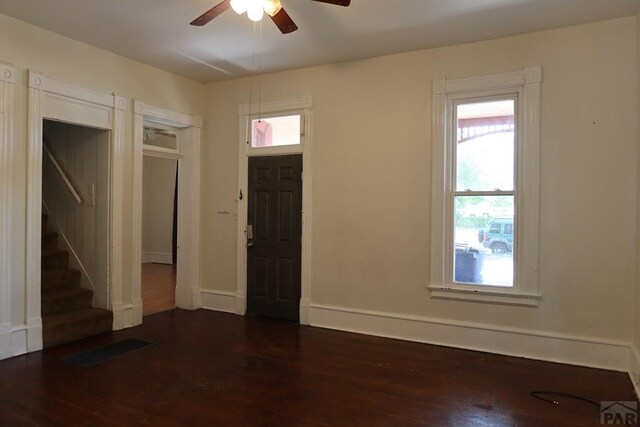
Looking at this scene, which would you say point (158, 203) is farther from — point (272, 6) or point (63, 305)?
point (272, 6)

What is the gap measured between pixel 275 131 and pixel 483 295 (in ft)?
9.54

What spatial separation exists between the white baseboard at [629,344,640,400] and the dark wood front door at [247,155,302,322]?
3.08 meters

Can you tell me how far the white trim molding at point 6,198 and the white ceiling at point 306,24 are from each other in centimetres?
60

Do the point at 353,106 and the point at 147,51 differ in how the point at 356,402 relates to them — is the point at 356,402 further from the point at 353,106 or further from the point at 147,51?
the point at 147,51

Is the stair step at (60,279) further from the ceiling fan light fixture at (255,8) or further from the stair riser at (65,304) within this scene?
the ceiling fan light fixture at (255,8)

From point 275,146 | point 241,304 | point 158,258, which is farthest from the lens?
point 158,258

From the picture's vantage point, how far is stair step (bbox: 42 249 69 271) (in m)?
4.57

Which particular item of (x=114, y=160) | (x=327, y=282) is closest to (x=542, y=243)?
(x=327, y=282)

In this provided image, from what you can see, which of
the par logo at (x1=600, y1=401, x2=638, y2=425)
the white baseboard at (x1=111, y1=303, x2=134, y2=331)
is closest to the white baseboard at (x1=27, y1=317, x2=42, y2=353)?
the white baseboard at (x1=111, y1=303, x2=134, y2=331)

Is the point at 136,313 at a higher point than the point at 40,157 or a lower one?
lower

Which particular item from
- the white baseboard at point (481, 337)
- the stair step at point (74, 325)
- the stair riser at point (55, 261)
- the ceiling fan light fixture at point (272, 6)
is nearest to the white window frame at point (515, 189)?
the white baseboard at point (481, 337)

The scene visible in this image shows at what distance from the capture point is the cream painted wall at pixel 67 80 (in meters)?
3.62

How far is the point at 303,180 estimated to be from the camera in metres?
4.78

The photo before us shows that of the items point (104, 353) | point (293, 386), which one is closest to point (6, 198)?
point (104, 353)
